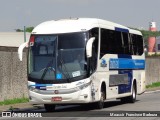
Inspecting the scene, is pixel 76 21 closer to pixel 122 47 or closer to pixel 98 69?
pixel 98 69

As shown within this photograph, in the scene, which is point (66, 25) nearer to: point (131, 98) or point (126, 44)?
point (126, 44)

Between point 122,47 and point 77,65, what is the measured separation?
5.23 metres

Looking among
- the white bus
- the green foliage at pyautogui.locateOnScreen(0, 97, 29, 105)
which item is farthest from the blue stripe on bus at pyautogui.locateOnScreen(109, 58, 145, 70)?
the green foliage at pyautogui.locateOnScreen(0, 97, 29, 105)

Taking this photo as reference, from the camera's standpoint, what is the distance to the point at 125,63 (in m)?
25.3

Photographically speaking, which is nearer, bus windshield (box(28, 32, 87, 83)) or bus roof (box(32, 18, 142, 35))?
bus windshield (box(28, 32, 87, 83))

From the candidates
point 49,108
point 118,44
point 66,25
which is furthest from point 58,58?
point 118,44

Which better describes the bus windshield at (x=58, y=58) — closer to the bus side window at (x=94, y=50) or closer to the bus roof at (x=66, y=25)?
the bus roof at (x=66, y=25)

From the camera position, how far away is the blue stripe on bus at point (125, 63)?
76.5ft

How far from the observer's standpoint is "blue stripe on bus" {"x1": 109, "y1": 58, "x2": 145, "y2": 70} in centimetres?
2333

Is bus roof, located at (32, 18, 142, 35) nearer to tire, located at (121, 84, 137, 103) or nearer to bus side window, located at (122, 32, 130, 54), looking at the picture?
bus side window, located at (122, 32, 130, 54)

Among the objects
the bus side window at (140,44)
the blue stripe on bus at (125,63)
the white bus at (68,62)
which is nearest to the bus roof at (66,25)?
the white bus at (68,62)

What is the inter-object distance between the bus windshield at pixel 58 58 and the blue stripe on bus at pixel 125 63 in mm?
3042

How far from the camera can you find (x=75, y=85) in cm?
1980

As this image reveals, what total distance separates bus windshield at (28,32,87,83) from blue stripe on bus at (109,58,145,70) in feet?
9.98
